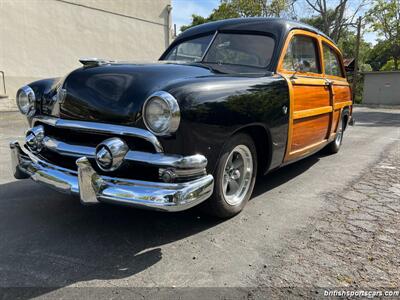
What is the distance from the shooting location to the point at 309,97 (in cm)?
404

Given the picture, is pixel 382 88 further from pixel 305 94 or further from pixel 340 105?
pixel 305 94

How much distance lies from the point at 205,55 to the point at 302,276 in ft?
8.20

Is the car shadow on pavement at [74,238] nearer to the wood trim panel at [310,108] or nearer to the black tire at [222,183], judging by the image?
the black tire at [222,183]

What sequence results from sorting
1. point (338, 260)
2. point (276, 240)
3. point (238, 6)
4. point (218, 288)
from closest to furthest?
1. point (218, 288)
2. point (338, 260)
3. point (276, 240)
4. point (238, 6)

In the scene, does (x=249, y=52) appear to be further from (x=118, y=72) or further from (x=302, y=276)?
(x=302, y=276)

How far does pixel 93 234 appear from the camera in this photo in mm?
2859

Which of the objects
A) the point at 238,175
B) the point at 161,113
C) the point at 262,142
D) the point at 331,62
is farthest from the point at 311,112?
the point at 161,113

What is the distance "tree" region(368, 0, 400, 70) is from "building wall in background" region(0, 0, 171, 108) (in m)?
22.9

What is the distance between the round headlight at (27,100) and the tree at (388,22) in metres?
34.3

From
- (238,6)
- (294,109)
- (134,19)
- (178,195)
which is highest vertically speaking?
(238,6)

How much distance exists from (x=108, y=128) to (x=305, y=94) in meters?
2.33

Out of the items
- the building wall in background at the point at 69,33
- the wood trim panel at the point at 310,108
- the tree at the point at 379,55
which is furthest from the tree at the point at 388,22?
the wood trim panel at the point at 310,108

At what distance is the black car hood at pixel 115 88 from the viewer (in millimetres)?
2582

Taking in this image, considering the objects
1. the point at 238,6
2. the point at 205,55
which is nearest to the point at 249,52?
the point at 205,55
